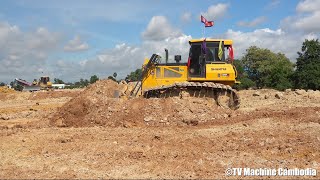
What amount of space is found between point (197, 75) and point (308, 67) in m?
26.9

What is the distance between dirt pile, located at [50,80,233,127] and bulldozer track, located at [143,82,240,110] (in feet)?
1.50

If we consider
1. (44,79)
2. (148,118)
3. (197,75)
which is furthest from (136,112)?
(44,79)

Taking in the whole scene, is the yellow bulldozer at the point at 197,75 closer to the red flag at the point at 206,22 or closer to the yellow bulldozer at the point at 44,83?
the red flag at the point at 206,22

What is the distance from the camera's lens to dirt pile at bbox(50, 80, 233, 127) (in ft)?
43.1

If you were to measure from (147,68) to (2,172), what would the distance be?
354 inches

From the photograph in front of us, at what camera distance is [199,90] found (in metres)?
14.9

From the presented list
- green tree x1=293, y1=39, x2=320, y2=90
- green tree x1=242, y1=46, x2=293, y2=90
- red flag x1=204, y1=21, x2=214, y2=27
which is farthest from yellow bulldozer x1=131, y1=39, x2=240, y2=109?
green tree x1=242, y1=46, x2=293, y2=90

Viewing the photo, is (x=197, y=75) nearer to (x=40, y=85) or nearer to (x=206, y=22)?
(x=206, y=22)

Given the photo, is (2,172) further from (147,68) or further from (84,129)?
(147,68)

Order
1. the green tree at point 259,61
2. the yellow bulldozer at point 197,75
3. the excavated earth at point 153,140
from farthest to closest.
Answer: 1. the green tree at point 259,61
2. the yellow bulldozer at point 197,75
3. the excavated earth at point 153,140

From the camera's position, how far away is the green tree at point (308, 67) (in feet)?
122

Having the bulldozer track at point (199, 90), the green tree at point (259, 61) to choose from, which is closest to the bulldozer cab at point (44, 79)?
the green tree at point (259, 61)

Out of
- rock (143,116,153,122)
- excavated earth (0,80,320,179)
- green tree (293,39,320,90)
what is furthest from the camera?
green tree (293,39,320,90)

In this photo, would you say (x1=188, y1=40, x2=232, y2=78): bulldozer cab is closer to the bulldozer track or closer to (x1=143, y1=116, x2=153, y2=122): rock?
the bulldozer track
